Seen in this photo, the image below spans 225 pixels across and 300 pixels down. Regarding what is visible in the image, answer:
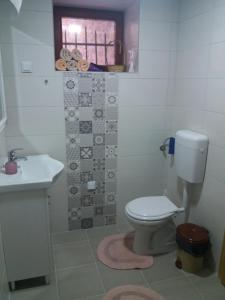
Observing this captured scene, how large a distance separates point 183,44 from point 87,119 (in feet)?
3.46

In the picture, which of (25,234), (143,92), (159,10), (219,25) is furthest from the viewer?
(143,92)

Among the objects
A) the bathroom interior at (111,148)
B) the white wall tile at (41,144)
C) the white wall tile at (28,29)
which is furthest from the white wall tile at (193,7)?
the white wall tile at (41,144)

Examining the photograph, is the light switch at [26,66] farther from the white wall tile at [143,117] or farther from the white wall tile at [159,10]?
the white wall tile at [159,10]

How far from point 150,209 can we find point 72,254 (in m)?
0.77

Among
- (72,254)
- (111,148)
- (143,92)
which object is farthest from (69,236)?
(143,92)

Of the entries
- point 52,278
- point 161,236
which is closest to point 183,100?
point 161,236

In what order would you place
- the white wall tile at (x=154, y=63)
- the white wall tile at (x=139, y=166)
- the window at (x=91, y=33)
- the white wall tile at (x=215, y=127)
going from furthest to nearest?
the white wall tile at (x=139, y=166) → the window at (x=91, y=33) → the white wall tile at (x=154, y=63) → the white wall tile at (x=215, y=127)

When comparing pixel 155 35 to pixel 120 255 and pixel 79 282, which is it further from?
pixel 79 282

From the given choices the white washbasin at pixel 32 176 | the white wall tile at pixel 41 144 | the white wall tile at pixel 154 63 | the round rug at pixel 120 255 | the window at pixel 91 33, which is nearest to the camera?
the white washbasin at pixel 32 176

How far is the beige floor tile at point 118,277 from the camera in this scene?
1825mm

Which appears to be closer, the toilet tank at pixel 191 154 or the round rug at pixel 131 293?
the round rug at pixel 131 293

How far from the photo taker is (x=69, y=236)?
→ 2395 mm

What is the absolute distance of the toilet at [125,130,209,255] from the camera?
76.6 inches

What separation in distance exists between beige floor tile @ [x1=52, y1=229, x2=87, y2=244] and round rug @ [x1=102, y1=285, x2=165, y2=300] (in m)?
0.69
